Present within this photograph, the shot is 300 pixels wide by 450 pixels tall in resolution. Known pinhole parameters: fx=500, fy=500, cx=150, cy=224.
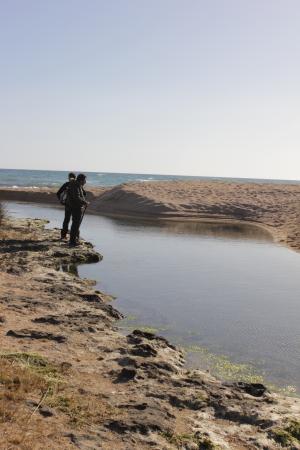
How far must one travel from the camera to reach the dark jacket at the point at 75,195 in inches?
555

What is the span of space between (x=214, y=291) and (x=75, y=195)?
5665mm

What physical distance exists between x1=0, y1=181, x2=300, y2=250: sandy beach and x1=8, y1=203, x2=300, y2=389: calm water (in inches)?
267

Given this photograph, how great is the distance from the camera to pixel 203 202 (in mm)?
29109

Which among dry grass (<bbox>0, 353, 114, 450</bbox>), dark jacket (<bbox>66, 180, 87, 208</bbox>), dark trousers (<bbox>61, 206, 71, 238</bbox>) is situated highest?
dark jacket (<bbox>66, 180, 87, 208</bbox>)

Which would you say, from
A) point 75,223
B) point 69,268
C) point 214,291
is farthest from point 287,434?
point 75,223

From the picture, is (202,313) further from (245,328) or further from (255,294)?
(255,294)

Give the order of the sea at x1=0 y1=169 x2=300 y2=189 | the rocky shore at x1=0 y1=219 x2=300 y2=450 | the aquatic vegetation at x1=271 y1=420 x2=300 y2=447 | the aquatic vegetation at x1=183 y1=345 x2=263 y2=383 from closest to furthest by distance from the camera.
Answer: the rocky shore at x1=0 y1=219 x2=300 y2=450 → the aquatic vegetation at x1=271 y1=420 x2=300 y2=447 → the aquatic vegetation at x1=183 y1=345 x2=263 y2=383 → the sea at x1=0 y1=169 x2=300 y2=189

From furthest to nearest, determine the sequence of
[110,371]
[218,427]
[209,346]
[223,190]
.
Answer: [223,190] < [209,346] < [110,371] < [218,427]

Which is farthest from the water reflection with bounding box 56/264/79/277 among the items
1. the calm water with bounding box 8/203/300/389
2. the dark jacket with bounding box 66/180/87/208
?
the dark jacket with bounding box 66/180/87/208

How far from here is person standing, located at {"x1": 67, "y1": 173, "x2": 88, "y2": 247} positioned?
14.0 m

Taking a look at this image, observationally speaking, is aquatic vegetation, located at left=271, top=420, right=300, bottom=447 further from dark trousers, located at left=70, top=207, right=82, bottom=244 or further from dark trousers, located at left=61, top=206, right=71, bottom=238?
dark trousers, located at left=61, top=206, right=71, bottom=238

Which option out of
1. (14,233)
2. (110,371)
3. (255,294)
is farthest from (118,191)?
(110,371)

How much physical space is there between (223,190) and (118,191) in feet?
22.6

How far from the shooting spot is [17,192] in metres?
37.4
